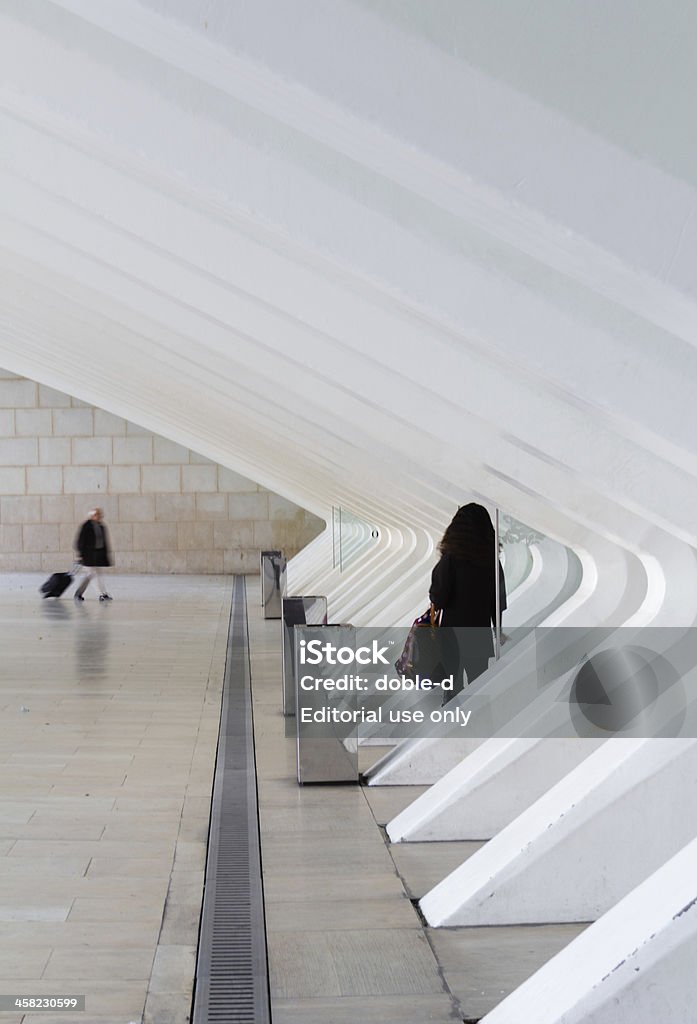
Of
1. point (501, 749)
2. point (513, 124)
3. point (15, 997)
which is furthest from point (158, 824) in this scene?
point (513, 124)

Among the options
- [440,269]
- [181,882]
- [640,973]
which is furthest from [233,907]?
[440,269]

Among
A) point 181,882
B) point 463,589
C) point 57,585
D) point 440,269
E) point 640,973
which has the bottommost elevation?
point 57,585

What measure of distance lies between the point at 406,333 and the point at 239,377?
13.7ft

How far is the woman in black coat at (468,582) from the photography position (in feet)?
21.3

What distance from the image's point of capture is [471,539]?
658 cm

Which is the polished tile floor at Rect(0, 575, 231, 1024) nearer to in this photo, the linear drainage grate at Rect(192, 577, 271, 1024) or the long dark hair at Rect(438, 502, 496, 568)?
the linear drainage grate at Rect(192, 577, 271, 1024)

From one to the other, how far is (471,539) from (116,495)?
1979cm

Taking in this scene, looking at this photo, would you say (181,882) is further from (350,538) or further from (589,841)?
(350,538)

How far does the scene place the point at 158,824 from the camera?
5492 millimetres

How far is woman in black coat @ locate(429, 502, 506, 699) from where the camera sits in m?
6.50

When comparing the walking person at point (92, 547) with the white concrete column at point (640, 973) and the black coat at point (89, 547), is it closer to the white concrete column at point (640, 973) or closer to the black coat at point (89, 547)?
the black coat at point (89, 547)

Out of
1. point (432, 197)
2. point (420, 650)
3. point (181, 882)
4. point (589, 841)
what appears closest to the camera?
point (432, 197)

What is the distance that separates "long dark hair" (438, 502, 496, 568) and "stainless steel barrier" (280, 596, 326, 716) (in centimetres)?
131

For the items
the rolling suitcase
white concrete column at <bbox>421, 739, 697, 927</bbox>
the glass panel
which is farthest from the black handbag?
the rolling suitcase
